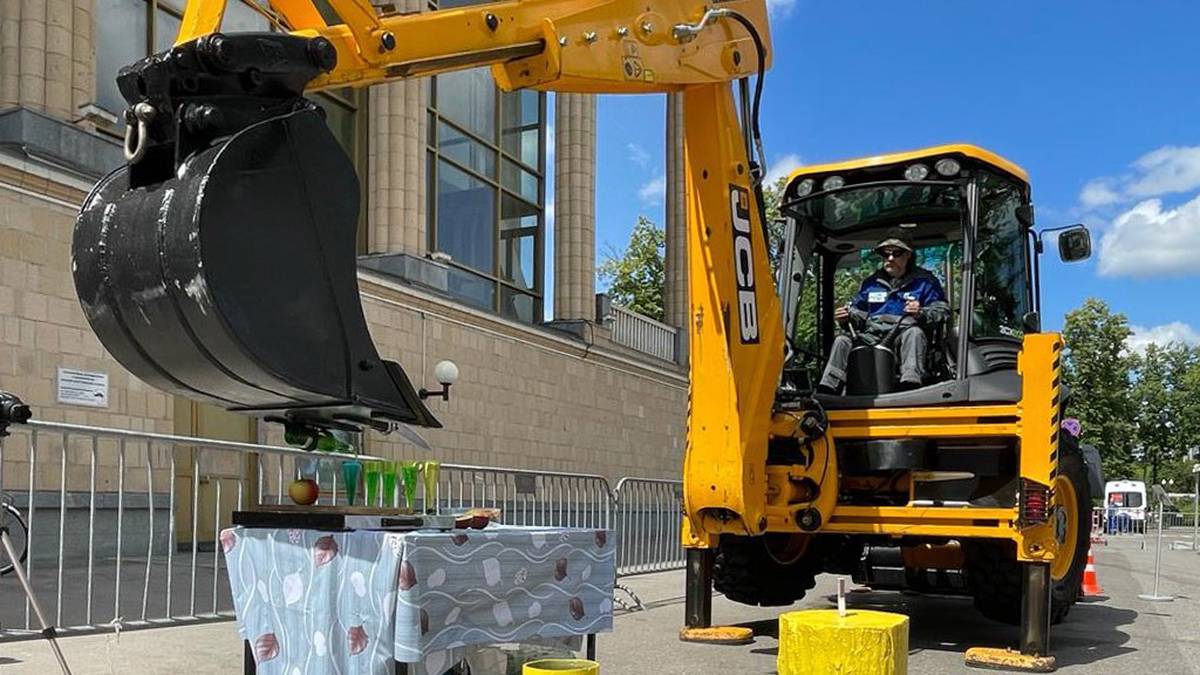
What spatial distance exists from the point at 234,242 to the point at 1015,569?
540cm

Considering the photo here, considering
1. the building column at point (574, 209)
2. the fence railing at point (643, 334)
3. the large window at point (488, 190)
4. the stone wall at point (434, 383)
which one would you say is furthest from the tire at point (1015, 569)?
the fence railing at point (643, 334)

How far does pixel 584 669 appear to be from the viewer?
3369mm

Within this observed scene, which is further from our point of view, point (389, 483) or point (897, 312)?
point (897, 312)

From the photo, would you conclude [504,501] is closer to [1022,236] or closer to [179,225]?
[1022,236]

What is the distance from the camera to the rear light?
6293mm

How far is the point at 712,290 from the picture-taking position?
6.45m

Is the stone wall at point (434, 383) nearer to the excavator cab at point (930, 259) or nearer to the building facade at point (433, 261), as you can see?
the building facade at point (433, 261)

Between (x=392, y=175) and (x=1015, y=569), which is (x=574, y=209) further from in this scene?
(x=1015, y=569)

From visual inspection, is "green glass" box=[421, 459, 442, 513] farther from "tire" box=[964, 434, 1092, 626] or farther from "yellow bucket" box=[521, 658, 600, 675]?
"tire" box=[964, 434, 1092, 626]

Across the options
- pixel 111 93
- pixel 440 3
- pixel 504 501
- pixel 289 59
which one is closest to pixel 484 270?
pixel 440 3

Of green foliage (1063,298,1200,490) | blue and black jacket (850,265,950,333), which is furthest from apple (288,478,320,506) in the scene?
green foliage (1063,298,1200,490)

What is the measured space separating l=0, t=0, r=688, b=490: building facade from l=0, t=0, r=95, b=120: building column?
2 centimetres

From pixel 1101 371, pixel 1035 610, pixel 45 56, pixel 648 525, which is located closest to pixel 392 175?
pixel 45 56

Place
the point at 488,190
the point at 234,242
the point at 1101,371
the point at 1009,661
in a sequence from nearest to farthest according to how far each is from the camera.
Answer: the point at 234,242
the point at 1009,661
the point at 488,190
the point at 1101,371
